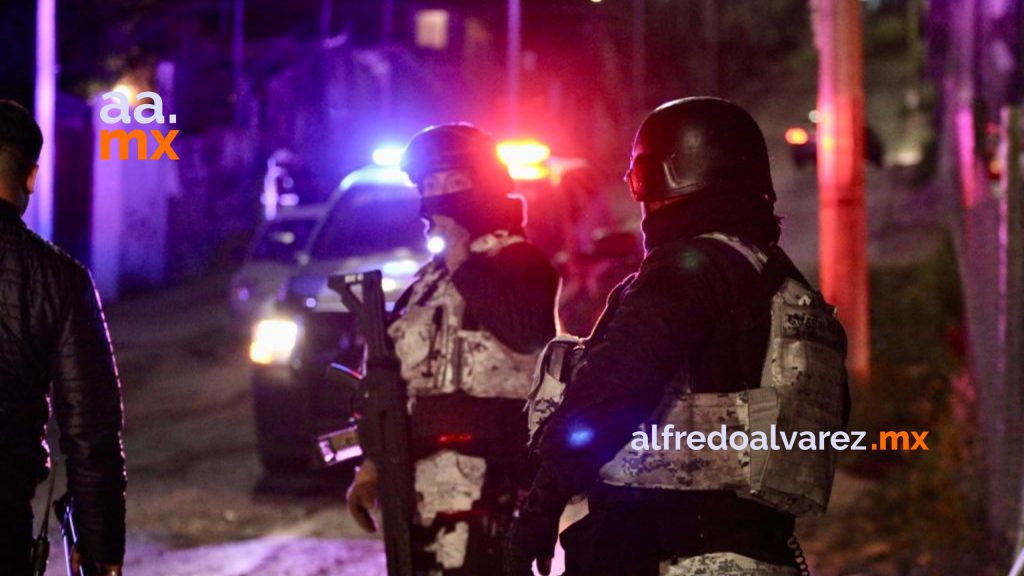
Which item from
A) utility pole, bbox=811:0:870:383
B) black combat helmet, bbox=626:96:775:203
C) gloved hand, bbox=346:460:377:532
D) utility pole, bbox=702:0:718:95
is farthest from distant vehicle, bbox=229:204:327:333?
utility pole, bbox=702:0:718:95

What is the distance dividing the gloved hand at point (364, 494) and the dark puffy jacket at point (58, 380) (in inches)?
34.6

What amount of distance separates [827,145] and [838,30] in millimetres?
892

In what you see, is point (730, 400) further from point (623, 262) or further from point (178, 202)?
point (178, 202)

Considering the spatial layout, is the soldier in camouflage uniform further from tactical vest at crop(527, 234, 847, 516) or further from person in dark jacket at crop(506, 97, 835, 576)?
tactical vest at crop(527, 234, 847, 516)

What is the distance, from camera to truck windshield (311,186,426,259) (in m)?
8.26

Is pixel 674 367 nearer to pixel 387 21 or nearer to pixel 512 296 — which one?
pixel 512 296

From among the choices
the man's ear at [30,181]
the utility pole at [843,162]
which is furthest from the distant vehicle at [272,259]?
the man's ear at [30,181]

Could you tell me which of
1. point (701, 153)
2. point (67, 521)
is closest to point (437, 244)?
point (67, 521)

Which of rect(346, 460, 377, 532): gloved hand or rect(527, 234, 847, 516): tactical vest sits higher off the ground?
rect(527, 234, 847, 516): tactical vest

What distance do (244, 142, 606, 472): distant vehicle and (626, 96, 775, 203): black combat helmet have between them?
13.6 ft

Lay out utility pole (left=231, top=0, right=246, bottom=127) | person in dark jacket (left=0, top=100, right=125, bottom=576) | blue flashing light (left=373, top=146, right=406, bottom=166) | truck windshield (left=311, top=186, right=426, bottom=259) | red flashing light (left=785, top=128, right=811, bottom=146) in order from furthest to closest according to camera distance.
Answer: utility pole (left=231, top=0, right=246, bottom=127)
red flashing light (left=785, top=128, right=811, bottom=146)
truck windshield (left=311, top=186, right=426, bottom=259)
blue flashing light (left=373, top=146, right=406, bottom=166)
person in dark jacket (left=0, top=100, right=125, bottom=576)

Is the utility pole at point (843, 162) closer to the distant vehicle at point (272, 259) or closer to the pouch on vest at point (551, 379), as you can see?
the distant vehicle at point (272, 259)

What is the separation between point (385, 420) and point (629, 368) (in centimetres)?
144

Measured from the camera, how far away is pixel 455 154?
4.14m
